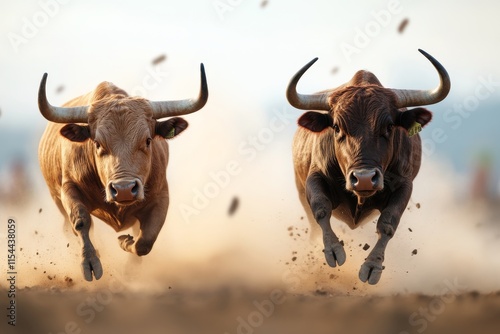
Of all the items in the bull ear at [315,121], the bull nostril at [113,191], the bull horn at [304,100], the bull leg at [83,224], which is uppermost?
the bull horn at [304,100]

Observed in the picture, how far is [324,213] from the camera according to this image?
14.0m

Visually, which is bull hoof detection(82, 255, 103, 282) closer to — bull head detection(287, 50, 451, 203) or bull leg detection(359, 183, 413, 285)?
bull head detection(287, 50, 451, 203)

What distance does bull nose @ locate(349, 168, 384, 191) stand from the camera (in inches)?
523

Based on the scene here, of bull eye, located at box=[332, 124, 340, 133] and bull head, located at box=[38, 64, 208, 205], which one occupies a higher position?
bull eye, located at box=[332, 124, 340, 133]

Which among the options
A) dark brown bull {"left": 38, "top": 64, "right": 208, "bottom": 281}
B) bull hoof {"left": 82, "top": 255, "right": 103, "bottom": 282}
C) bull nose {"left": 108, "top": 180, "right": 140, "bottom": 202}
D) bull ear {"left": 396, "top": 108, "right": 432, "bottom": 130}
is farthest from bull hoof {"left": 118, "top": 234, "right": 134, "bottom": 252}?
bull ear {"left": 396, "top": 108, "right": 432, "bottom": 130}

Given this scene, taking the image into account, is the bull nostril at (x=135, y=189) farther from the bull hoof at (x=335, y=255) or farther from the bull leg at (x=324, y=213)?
the bull hoof at (x=335, y=255)

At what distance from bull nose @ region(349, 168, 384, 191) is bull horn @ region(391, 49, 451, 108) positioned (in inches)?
46.5

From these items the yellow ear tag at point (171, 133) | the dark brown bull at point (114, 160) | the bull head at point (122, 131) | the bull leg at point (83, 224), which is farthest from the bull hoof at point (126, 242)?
the yellow ear tag at point (171, 133)

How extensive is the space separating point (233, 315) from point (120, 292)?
169cm

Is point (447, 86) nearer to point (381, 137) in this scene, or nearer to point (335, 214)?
point (381, 137)

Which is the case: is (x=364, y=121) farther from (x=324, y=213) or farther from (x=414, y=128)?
(x=324, y=213)

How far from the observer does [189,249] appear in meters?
18.3

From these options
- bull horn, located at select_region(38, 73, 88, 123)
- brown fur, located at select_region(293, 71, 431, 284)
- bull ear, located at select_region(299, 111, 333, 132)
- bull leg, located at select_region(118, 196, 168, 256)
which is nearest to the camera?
brown fur, located at select_region(293, 71, 431, 284)

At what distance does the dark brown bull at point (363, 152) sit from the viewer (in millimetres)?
13484
